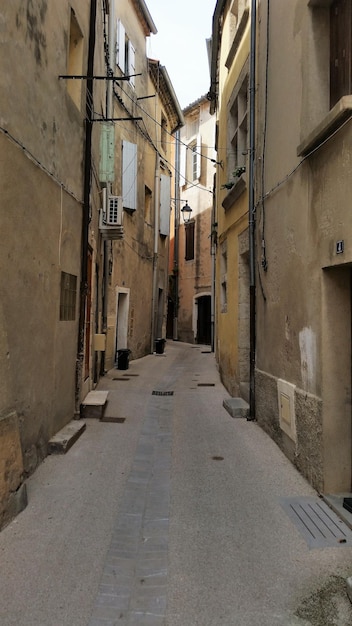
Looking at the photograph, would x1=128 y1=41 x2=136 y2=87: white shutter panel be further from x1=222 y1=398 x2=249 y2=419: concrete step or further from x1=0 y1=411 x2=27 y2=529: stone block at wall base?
x1=0 y1=411 x2=27 y2=529: stone block at wall base

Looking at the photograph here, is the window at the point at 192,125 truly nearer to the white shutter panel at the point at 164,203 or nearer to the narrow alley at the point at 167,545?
the white shutter panel at the point at 164,203

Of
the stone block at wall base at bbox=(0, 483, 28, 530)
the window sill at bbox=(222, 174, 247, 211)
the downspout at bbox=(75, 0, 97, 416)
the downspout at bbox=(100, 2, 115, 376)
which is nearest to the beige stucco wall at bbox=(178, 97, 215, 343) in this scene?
the downspout at bbox=(100, 2, 115, 376)

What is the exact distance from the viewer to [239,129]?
8.66 metres

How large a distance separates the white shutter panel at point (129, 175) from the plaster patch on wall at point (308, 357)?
10.4 meters

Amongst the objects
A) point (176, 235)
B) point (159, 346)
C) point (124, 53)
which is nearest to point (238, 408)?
point (159, 346)

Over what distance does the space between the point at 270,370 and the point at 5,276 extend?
3675 millimetres

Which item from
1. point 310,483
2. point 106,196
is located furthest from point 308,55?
point 106,196

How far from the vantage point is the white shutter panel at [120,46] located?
41.7 feet

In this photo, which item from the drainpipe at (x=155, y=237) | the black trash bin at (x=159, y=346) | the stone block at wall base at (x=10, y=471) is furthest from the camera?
the drainpipe at (x=155, y=237)

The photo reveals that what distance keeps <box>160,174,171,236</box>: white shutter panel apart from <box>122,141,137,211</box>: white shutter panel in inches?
187

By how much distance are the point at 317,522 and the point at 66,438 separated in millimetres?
3110

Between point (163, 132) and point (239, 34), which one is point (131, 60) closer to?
point (163, 132)

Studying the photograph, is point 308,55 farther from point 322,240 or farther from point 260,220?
point 260,220

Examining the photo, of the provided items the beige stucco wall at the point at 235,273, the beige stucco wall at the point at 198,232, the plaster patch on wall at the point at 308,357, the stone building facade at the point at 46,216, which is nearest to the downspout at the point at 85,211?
the stone building facade at the point at 46,216
